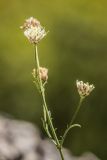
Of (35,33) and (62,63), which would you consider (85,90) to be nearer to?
(35,33)

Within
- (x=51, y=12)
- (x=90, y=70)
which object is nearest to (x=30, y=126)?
(x=90, y=70)

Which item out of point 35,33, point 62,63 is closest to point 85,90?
point 35,33

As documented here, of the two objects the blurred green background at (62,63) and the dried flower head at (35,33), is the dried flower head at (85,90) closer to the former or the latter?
the dried flower head at (35,33)

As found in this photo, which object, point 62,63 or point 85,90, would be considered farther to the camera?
point 62,63

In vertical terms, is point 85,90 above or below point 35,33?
below

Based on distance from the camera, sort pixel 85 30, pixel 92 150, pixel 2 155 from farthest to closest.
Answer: pixel 85 30 → pixel 92 150 → pixel 2 155

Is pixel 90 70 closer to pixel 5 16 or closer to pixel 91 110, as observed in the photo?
pixel 91 110

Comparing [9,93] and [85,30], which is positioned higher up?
[85,30]

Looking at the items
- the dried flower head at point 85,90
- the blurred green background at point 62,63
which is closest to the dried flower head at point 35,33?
the dried flower head at point 85,90

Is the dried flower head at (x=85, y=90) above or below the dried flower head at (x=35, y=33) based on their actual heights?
below
